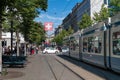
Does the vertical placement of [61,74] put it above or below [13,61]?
below

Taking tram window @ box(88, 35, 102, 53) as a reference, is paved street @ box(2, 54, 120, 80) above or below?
below

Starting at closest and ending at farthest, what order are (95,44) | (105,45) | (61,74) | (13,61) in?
(61,74) → (105,45) → (95,44) → (13,61)

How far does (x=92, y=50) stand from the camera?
28797 mm

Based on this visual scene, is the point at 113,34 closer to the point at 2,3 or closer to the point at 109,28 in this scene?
the point at 109,28

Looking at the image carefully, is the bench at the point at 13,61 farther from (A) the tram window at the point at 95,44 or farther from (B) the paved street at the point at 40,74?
(A) the tram window at the point at 95,44

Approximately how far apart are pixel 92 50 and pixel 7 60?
6505 millimetres

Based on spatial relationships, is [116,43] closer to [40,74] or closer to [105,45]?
[105,45]

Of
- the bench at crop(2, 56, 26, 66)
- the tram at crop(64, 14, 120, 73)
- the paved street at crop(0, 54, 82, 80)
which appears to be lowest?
the paved street at crop(0, 54, 82, 80)

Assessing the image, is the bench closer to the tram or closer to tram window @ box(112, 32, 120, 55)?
the tram

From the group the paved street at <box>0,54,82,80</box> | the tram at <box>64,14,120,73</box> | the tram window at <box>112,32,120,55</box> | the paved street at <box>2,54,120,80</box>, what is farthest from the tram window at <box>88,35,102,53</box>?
the tram window at <box>112,32,120,55</box>

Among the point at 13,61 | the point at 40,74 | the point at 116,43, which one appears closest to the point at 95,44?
the point at 40,74

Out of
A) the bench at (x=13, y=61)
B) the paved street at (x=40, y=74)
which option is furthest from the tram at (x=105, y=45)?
the bench at (x=13, y=61)

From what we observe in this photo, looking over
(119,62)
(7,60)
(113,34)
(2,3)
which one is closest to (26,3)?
(7,60)

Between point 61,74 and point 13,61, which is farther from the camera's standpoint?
point 13,61
